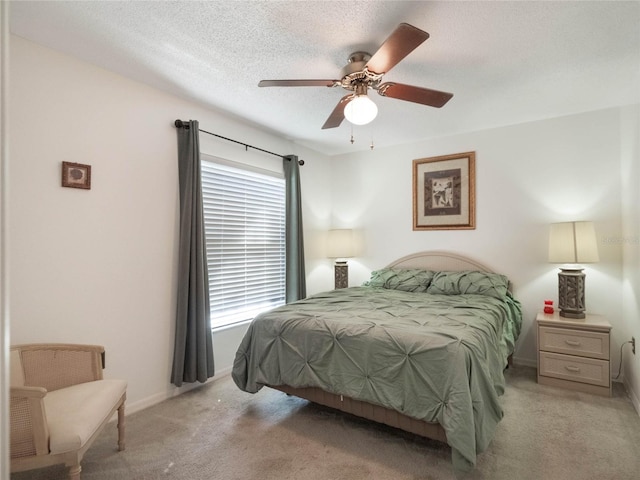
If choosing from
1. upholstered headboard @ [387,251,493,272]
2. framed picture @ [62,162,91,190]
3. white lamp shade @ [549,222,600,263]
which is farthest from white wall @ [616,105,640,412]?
framed picture @ [62,162,91,190]

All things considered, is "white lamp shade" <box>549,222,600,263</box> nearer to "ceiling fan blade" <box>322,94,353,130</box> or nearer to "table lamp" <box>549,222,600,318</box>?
"table lamp" <box>549,222,600,318</box>

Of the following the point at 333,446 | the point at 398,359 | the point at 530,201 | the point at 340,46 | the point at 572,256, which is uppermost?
the point at 340,46

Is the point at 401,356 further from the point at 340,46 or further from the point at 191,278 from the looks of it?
the point at 340,46

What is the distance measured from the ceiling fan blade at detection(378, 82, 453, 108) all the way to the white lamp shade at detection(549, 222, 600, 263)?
1820 millimetres

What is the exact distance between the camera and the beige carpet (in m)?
1.85

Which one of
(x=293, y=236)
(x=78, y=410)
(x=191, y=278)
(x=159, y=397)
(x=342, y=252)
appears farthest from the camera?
(x=342, y=252)

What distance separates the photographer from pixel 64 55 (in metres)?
2.25

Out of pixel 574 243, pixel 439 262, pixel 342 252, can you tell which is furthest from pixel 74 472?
pixel 574 243

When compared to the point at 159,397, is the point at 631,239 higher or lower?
higher

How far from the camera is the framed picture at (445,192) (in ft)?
12.9

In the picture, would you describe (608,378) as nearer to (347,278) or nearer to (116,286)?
(347,278)

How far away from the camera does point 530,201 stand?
3.58 metres

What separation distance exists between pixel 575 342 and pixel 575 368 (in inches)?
8.8

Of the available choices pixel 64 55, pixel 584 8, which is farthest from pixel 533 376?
pixel 64 55
